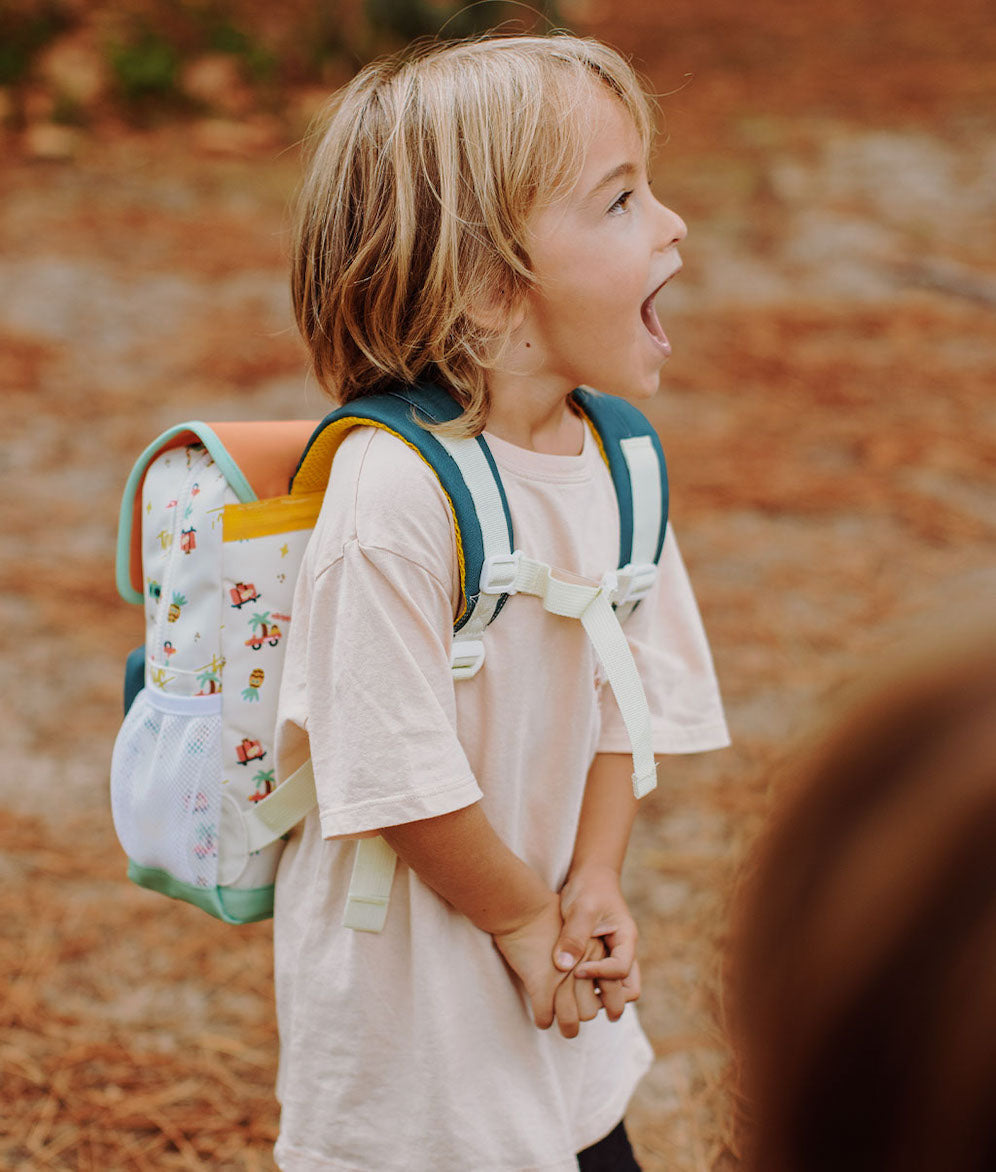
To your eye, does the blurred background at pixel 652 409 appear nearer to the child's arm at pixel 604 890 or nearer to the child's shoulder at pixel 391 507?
the child's arm at pixel 604 890

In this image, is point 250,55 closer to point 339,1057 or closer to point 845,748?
point 339,1057

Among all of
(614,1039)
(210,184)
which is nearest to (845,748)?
(614,1039)

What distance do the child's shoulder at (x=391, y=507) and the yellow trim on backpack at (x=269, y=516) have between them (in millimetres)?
109

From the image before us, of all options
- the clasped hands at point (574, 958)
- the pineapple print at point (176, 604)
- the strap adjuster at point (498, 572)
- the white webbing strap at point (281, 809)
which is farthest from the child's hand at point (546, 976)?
the pineapple print at point (176, 604)

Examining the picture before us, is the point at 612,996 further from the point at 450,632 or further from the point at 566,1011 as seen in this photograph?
the point at 450,632

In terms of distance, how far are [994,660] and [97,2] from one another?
882cm

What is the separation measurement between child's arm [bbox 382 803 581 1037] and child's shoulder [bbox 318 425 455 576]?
0.84 ft

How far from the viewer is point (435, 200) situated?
124 centimetres

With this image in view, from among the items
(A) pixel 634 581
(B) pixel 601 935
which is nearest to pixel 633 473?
(A) pixel 634 581

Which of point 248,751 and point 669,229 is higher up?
point 669,229

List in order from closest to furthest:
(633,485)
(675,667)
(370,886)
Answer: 1. (370,886)
2. (633,485)
3. (675,667)

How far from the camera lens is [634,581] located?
1.38 metres

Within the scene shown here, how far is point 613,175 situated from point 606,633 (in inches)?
17.6

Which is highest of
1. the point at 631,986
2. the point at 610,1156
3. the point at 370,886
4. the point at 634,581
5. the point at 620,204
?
the point at 620,204
